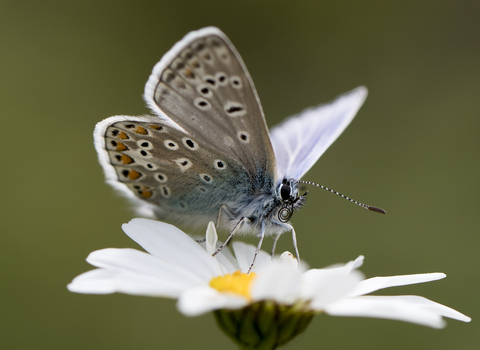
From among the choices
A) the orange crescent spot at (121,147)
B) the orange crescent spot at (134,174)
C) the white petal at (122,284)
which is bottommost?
the white petal at (122,284)

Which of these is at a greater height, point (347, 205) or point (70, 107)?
point (70, 107)

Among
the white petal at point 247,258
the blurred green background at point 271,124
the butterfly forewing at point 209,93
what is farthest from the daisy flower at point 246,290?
the blurred green background at point 271,124

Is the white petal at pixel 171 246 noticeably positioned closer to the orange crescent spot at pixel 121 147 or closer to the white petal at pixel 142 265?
the white petal at pixel 142 265

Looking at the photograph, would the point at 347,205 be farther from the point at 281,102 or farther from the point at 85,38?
the point at 85,38

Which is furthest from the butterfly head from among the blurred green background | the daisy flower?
the blurred green background

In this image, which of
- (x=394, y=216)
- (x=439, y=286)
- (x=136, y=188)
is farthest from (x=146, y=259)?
(x=394, y=216)

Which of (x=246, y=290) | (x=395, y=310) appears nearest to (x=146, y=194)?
(x=246, y=290)
